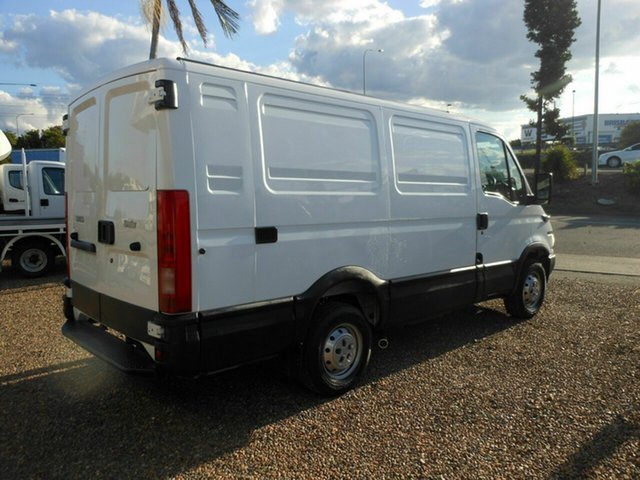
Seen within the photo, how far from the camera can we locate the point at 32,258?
30.3ft

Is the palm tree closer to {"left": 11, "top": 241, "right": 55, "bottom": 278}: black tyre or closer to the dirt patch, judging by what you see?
{"left": 11, "top": 241, "right": 55, "bottom": 278}: black tyre

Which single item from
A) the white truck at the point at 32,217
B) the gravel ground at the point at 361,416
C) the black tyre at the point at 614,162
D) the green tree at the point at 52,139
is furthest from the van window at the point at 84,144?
the green tree at the point at 52,139

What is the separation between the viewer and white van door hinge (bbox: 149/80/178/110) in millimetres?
3107

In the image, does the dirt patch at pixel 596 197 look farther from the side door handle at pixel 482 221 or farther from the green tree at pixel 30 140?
the green tree at pixel 30 140

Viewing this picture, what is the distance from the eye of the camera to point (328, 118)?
13.1 ft

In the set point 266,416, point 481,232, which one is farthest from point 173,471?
point 481,232

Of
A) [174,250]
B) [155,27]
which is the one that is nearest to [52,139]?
[155,27]

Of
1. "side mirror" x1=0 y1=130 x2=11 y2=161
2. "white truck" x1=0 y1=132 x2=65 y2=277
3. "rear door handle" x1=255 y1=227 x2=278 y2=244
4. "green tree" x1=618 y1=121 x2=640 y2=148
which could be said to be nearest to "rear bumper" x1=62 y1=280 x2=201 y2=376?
"rear door handle" x1=255 y1=227 x2=278 y2=244

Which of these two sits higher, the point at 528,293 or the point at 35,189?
the point at 35,189

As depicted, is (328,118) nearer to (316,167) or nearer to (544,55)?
(316,167)

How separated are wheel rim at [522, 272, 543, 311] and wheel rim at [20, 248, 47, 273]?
8.07 meters

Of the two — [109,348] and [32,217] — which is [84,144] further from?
[32,217]

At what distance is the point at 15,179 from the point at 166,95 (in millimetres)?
9210

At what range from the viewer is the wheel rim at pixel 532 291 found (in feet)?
20.1
